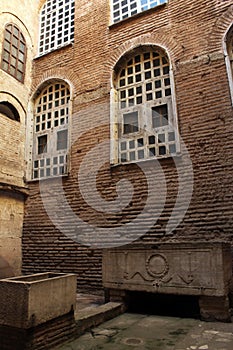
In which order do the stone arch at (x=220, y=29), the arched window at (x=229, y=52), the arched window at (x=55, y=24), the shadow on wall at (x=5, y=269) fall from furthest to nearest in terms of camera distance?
the arched window at (x=55, y=24), the shadow on wall at (x=5, y=269), the stone arch at (x=220, y=29), the arched window at (x=229, y=52)

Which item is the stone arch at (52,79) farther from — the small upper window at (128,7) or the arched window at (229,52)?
the arched window at (229,52)

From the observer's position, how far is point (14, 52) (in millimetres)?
8453

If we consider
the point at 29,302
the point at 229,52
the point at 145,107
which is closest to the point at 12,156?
the point at 145,107

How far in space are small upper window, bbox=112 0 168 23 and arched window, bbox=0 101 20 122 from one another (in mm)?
3858

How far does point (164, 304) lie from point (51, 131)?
5.60 metres

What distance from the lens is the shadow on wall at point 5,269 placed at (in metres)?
6.87

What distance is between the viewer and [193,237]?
18.0 feet

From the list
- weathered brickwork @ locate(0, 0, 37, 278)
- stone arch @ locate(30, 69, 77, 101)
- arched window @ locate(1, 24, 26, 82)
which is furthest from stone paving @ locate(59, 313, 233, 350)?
arched window @ locate(1, 24, 26, 82)

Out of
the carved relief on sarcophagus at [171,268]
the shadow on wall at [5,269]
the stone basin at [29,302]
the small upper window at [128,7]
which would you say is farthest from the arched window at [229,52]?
the shadow on wall at [5,269]

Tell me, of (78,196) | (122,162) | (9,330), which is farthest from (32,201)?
(9,330)

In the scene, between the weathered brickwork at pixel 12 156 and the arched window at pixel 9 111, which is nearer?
the weathered brickwork at pixel 12 156

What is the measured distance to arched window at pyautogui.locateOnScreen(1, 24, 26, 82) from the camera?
8094mm

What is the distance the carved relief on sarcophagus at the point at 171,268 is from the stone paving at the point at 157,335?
0.45 metres

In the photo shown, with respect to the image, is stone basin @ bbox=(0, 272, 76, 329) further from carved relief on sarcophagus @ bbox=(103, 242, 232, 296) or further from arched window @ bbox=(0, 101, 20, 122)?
arched window @ bbox=(0, 101, 20, 122)
